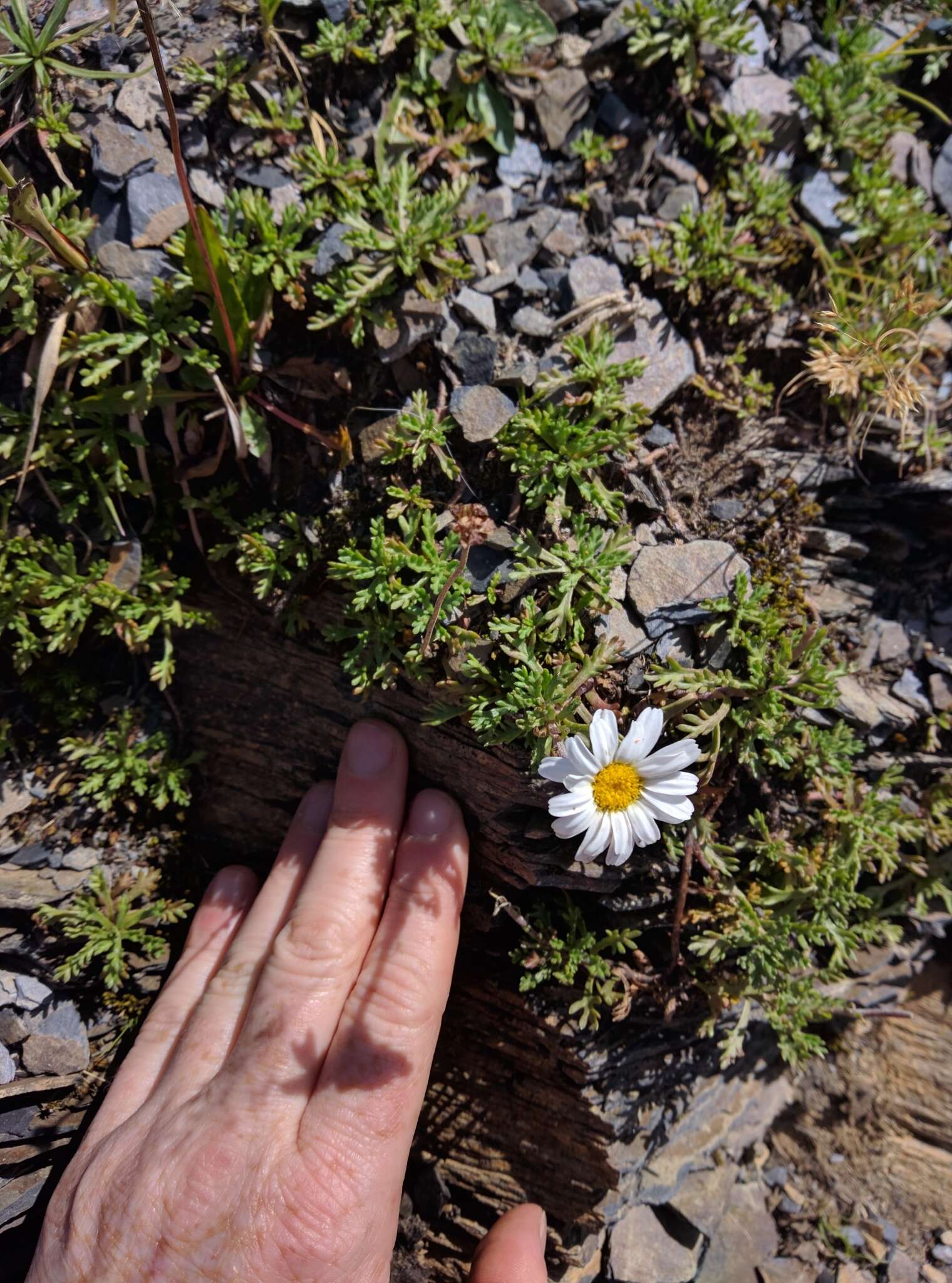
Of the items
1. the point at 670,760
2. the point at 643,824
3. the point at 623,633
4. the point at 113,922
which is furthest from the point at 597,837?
the point at 113,922

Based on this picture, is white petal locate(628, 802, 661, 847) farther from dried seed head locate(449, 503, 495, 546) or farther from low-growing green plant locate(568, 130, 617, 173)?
low-growing green plant locate(568, 130, 617, 173)

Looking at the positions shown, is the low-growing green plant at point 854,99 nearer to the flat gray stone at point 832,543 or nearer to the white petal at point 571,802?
the flat gray stone at point 832,543

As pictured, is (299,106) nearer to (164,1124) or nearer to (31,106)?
(31,106)

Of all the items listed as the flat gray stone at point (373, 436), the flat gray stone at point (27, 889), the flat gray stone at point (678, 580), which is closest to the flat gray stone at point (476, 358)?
the flat gray stone at point (373, 436)

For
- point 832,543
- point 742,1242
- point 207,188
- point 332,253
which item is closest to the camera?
point 332,253

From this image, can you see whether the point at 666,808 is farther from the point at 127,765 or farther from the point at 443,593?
the point at 127,765

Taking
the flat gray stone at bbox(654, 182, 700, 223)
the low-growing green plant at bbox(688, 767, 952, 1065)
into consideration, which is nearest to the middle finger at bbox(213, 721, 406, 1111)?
the low-growing green plant at bbox(688, 767, 952, 1065)
